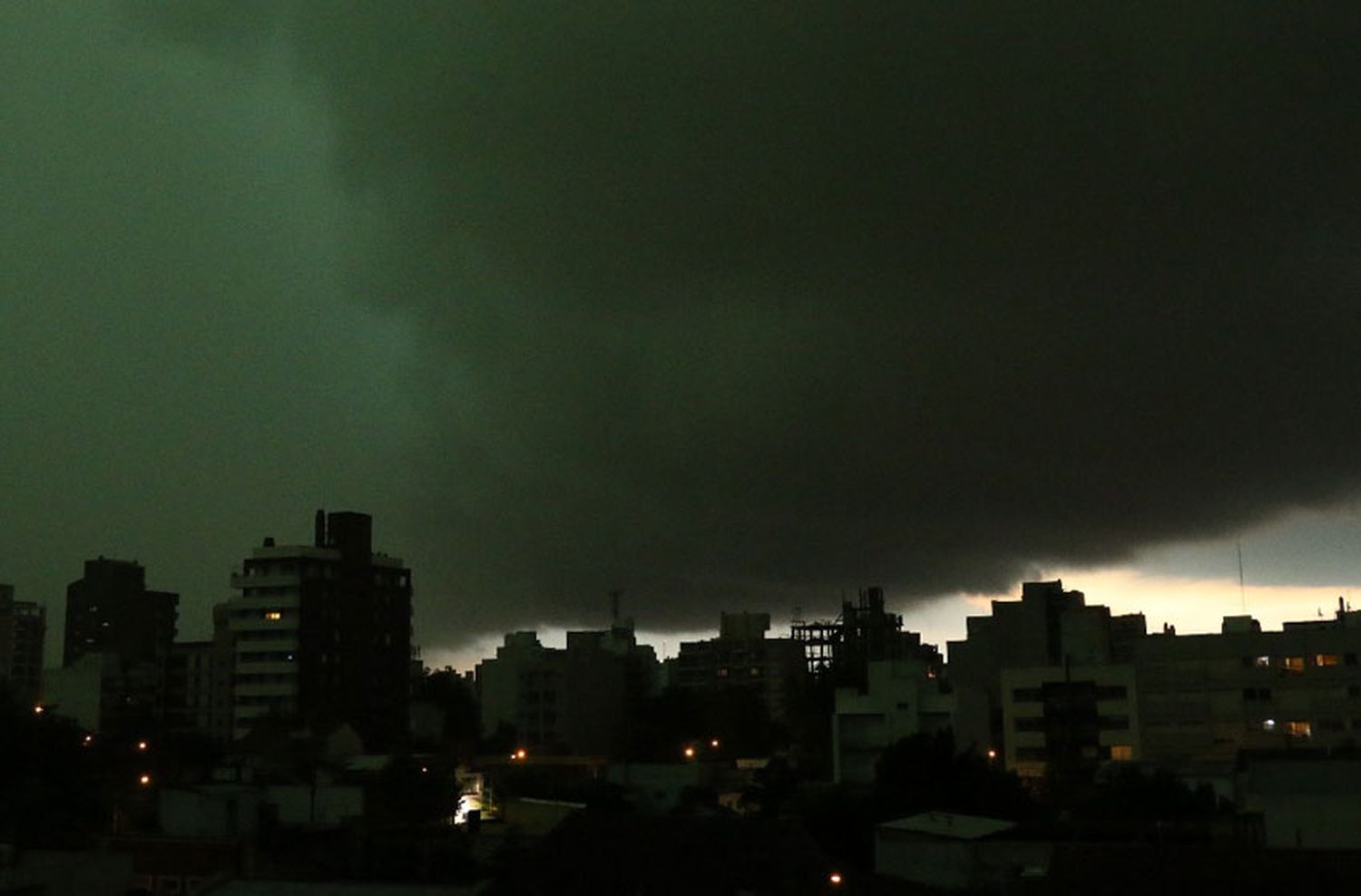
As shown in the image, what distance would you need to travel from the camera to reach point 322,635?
11344 cm

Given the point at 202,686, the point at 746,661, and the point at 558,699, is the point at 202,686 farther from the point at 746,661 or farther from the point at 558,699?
the point at 746,661

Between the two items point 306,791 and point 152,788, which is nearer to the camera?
point 306,791

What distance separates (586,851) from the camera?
37.2 meters

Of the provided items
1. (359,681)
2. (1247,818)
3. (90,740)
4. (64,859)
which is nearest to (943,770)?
(1247,818)

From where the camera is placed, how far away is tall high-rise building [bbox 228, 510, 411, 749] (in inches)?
4395

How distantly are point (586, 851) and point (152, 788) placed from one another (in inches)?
1370

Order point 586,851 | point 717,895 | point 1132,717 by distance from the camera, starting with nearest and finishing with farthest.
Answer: point 717,895
point 586,851
point 1132,717

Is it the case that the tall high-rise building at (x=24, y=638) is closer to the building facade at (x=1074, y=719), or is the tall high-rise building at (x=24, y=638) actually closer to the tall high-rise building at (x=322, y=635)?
the tall high-rise building at (x=322, y=635)

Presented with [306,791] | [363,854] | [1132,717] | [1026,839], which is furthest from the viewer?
[1132,717]

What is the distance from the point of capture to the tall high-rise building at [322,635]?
11162 cm

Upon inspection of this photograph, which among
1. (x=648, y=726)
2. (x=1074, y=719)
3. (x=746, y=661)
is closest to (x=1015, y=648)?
(x=1074, y=719)

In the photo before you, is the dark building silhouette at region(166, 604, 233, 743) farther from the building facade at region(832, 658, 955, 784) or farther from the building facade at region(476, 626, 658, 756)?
the building facade at region(832, 658, 955, 784)

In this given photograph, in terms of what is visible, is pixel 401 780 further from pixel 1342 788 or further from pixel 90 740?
pixel 1342 788

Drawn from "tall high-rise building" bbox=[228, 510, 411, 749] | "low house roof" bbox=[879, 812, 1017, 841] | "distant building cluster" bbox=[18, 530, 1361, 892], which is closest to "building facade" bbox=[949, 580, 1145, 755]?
Answer: "distant building cluster" bbox=[18, 530, 1361, 892]
